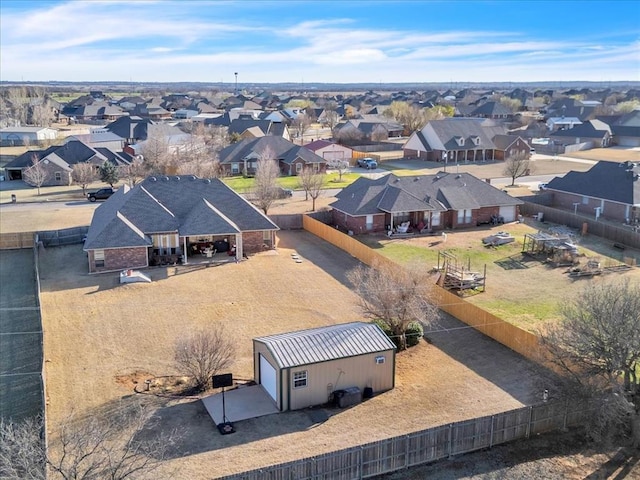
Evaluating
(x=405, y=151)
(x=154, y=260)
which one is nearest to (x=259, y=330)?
(x=154, y=260)

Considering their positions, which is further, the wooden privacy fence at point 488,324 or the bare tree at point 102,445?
the wooden privacy fence at point 488,324

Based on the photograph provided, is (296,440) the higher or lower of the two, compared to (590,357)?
lower

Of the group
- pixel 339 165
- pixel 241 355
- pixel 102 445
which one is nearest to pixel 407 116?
pixel 339 165

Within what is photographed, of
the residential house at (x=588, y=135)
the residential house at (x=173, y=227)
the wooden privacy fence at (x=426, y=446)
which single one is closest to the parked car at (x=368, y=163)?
the residential house at (x=588, y=135)

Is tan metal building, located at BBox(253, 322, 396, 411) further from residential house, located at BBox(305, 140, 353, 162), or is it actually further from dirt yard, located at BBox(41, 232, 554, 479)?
residential house, located at BBox(305, 140, 353, 162)

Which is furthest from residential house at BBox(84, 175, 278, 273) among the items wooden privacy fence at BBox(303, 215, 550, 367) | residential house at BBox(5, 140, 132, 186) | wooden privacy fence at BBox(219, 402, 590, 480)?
residential house at BBox(5, 140, 132, 186)

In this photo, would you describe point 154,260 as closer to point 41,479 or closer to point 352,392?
point 352,392

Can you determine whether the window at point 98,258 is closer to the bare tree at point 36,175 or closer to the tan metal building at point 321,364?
the tan metal building at point 321,364
